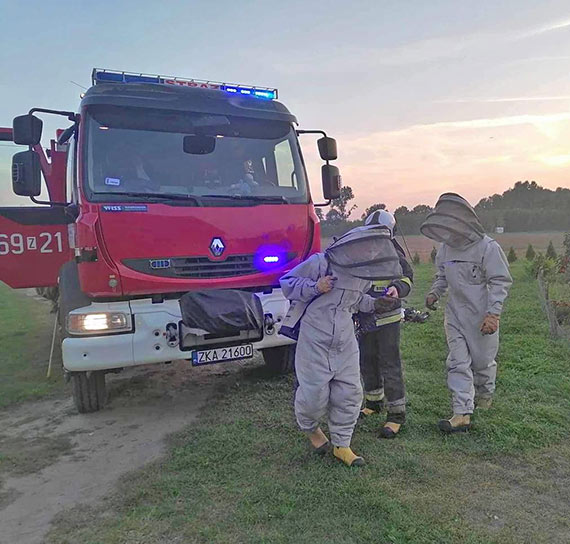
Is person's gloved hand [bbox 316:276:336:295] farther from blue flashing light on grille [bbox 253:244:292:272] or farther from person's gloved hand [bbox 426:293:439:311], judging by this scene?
blue flashing light on grille [bbox 253:244:292:272]

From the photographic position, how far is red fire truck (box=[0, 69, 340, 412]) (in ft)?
13.9

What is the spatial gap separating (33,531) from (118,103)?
10.7ft

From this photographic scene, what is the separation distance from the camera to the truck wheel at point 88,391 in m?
4.78

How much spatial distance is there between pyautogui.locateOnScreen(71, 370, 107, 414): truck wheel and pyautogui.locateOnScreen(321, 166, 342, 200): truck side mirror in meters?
2.92

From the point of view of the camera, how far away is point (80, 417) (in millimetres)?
4828

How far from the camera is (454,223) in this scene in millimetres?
3914

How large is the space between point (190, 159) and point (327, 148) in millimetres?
1556

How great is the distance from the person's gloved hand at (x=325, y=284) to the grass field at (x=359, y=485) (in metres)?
Answer: 1.16

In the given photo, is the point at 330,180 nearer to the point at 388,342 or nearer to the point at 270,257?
the point at 270,257

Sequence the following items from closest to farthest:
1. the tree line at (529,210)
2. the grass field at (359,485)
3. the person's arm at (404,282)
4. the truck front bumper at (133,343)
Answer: the grass field at (359,485)
the person's arm at (404,282)
the truck front bumper at (133,343)
the tree line at (529,210)

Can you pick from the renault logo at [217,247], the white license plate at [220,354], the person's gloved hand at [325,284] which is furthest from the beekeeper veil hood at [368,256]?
the white license plate at [220,354]

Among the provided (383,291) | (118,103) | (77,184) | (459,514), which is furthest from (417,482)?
(118,103)

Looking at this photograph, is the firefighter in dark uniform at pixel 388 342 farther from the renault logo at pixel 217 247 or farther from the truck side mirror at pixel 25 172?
the truck side mirror at pixel 25 172

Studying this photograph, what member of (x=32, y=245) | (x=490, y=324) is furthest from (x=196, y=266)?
(x=32, y=245)
